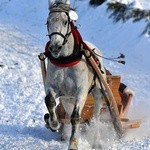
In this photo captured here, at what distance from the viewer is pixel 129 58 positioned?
15156mm

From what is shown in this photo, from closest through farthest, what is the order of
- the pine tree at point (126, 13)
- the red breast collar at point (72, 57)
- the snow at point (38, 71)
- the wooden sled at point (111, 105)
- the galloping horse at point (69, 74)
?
the galloping horse at point (69, 74), the red breast collar at point (72, 57), the wooden sled at point (111, 105), the snow at point (38, 71), the pine tree at point (126, 13)

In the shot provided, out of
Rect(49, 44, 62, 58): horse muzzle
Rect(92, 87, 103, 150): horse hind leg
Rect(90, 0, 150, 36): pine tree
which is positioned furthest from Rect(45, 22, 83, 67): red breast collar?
Rect(90, 0, 150, 36): pine tree

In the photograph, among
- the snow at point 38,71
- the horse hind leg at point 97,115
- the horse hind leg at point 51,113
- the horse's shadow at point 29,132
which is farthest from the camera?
the horse's shadow at point 29,132

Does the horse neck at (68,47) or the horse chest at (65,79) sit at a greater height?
the horse neck at (68,47)

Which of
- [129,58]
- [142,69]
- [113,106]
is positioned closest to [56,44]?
[113,106]

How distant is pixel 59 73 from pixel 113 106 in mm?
1268

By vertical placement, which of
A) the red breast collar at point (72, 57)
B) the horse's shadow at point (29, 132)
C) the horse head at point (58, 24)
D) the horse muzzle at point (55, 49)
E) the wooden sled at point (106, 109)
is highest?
the horse head at point (58, 24)

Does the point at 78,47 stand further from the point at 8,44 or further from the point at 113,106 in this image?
the point at 8,44

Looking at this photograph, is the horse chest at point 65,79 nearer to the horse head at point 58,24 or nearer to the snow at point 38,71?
the horse head at point 58,24

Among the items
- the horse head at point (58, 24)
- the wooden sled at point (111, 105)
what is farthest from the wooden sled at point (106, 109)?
the horse head at point (58, 24)

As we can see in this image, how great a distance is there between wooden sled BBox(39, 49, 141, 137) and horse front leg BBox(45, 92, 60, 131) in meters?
0.62

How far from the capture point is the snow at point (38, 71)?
302 inches

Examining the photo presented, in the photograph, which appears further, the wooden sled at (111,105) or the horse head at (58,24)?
the wooden sled at (111,105)

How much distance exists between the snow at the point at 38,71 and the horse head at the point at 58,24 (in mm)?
1038
